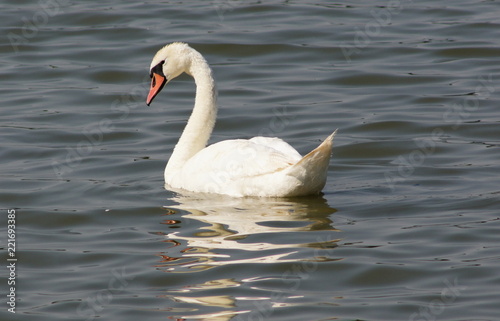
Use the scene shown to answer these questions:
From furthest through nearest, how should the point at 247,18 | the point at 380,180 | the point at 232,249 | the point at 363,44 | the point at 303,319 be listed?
the point at 247,18, the point at 363,44, the point at 380,180, the point at 232,249, the point at 303,319

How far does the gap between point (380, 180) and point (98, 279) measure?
3.39m

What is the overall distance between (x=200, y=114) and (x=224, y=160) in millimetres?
1230

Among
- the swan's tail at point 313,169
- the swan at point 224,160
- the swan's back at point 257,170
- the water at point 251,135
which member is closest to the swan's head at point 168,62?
the swan at point 224,160

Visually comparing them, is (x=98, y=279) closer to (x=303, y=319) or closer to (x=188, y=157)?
(x=303, y=319)

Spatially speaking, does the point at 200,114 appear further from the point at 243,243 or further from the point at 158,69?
the point at 243,243

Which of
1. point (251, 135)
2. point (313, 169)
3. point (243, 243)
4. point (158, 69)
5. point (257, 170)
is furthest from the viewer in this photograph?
point (251, 135)

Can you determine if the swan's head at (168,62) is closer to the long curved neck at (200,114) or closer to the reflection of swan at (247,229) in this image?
A: the long curved neck at (200,114)

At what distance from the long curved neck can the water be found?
421 millimetres

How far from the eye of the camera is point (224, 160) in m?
8.92

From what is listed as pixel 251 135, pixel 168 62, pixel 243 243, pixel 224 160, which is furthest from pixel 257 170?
pixel 251 135

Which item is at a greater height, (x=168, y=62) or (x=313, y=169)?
(x=168, y=62)

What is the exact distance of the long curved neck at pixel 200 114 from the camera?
9953mm

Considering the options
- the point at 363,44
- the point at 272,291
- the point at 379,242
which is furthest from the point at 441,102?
the point at 272,291

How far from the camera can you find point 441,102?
12.5 meters
